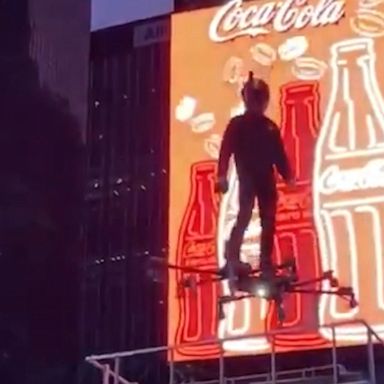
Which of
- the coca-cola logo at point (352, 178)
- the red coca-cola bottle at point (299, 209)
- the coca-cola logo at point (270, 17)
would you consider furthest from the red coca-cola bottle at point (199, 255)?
the coca-cola logo at point (270, 17)

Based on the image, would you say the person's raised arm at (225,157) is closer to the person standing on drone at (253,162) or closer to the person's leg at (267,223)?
the person standing on drone at (253,162)

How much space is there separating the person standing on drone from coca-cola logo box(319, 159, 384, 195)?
485 centimetres

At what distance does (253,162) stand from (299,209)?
5.15 metres

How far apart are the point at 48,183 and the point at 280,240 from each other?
Answer: 542 inches

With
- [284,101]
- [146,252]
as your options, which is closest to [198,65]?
[284,101]

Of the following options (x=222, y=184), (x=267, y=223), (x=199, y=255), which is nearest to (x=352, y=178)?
(x=199, y=255)

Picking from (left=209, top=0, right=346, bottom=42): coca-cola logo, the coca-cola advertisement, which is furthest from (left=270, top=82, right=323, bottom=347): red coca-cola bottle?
(left=209, top=0, right=346, bottom=42): coca-cola logo

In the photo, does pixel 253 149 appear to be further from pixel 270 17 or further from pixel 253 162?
pixel 270 17

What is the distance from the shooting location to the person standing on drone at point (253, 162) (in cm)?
1016

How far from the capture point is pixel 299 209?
1527cm

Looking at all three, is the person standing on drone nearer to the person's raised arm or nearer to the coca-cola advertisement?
the person's raised arm

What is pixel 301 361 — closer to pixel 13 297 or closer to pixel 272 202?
pixel 272 202

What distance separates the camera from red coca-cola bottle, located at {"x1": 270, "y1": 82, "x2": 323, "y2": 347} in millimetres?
14844

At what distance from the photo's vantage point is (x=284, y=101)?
15742 mm
